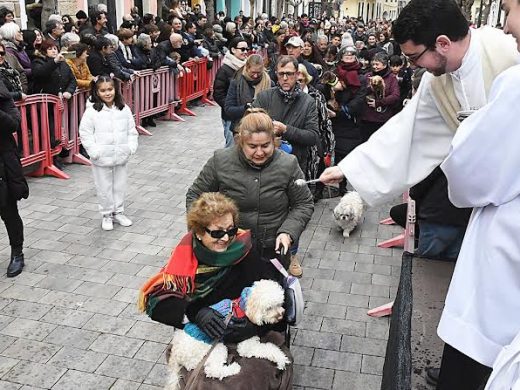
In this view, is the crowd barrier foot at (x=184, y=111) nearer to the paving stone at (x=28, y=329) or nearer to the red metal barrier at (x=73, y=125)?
the red metal barrier at (x=73, y=125)

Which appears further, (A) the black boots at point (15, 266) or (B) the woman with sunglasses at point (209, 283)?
(A) the black boots at point (15, 266)

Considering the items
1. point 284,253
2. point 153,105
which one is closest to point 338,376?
point 284,253

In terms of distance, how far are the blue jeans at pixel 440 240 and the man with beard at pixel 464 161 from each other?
2.91 feet

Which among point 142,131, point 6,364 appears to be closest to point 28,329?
point 6,364

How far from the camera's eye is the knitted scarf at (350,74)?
768 centimetres

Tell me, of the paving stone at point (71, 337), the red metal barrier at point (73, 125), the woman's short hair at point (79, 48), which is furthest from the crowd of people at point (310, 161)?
the paving stone at point (71, 337)

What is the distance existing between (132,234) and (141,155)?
344cm

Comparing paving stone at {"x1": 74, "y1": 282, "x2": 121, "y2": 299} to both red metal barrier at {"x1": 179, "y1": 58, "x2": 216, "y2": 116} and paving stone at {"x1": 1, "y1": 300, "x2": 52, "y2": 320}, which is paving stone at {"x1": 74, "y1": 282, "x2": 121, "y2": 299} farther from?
red metal barrier at {"x1": 179, "y1": 58, "x2": 216, "y2": 116}

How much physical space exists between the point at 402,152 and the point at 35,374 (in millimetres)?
2754

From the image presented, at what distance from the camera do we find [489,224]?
206 cm

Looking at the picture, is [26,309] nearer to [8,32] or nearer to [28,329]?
[28,329]

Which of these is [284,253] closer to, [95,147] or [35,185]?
[95,147]

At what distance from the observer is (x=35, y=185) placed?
7.87 meters

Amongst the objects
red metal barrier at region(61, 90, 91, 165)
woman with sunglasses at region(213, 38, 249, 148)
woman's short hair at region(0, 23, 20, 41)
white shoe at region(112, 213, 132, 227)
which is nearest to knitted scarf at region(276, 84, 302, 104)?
woman with sunglasses at region(213, 38, 249, 148)
